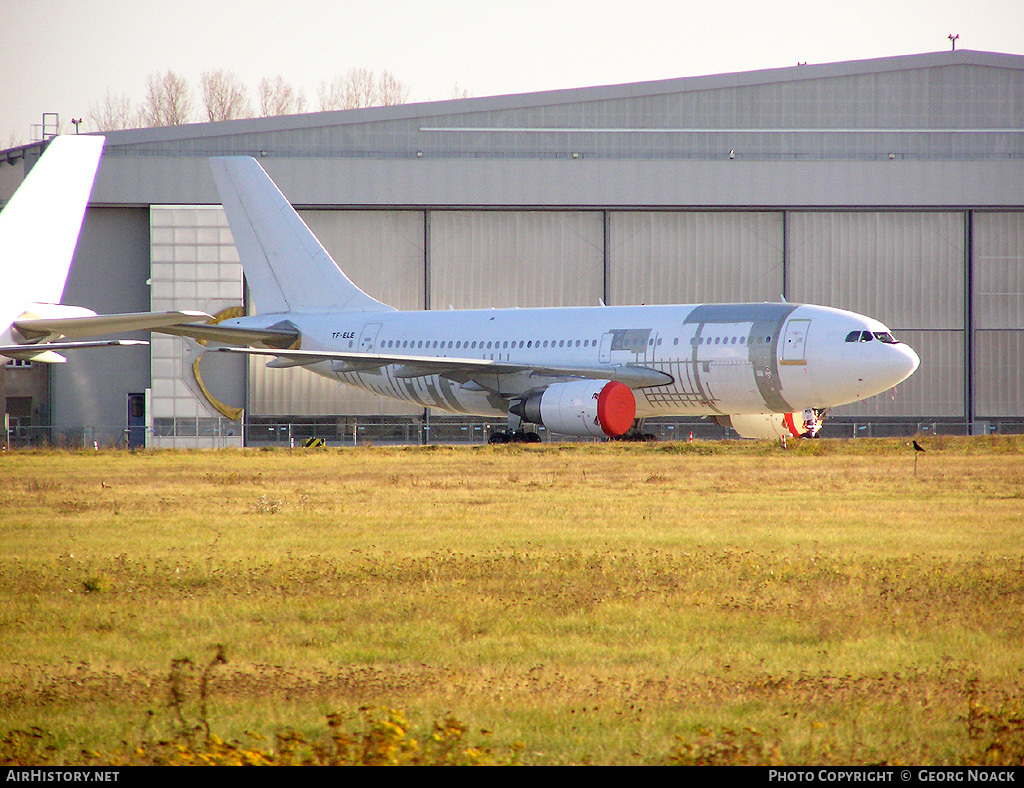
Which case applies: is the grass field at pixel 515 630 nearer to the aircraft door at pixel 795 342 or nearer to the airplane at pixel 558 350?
the aircraft door at pixel 795 342

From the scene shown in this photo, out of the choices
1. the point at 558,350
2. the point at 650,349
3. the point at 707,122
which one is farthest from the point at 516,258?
the point at 650,349

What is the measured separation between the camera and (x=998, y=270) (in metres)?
46.4

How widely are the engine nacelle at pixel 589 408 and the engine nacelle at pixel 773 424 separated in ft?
12.9

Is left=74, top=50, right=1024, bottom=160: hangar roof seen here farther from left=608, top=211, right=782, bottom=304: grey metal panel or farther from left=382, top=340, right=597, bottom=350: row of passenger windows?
left=382, top=340, right=597, bottom=350: row of passenger windows

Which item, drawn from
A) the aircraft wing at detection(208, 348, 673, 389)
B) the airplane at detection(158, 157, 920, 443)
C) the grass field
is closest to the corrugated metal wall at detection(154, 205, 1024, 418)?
the airplane at detection(158, 157, 920, 443)

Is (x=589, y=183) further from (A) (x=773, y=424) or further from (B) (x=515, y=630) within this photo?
(B) (x=515, y=630)

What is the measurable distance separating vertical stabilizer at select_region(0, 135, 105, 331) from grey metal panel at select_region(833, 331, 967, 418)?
116 ft

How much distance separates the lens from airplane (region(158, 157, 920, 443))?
91.0 ft

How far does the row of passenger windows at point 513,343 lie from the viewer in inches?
1122

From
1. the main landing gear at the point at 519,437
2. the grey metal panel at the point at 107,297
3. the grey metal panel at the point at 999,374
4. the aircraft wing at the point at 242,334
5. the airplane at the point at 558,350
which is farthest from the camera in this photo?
the grey metal panel at the point at 107,297

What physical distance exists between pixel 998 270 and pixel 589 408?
26.0 meters

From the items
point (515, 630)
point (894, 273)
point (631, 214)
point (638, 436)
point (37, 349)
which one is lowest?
point (638, 436)

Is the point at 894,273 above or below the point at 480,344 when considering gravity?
above

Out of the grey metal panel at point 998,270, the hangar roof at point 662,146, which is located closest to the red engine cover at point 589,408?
the hangar roof at point 662,146
